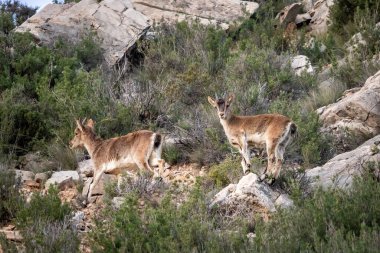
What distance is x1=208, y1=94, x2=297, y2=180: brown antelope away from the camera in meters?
11.1

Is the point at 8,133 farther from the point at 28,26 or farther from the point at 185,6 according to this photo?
the point at 185,6

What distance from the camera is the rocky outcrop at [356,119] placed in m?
13.0

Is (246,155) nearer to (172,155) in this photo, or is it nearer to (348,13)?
(172,155)

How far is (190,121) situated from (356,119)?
128 inches

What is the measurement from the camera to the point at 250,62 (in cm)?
1639

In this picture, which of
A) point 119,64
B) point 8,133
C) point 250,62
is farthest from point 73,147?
point 119,64

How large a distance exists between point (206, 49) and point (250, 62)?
334cm

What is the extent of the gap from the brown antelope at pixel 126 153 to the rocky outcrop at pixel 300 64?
21.0ft

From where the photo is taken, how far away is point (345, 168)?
10492mm

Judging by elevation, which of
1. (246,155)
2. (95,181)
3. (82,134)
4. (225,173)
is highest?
(246,155)

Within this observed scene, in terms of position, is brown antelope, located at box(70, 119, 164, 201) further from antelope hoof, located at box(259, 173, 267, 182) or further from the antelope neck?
antelope hoof, located at box(259, 173, 267, 182)

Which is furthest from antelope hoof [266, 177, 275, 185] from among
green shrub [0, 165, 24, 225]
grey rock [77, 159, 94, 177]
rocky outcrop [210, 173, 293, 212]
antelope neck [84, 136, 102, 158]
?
grey rock [77, 159, 94, 177]

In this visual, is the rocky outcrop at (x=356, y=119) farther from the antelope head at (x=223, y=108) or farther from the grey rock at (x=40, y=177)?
the grey rock at (x=40, y=177)

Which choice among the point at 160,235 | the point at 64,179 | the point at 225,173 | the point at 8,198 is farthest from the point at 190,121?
the point at 160,235
